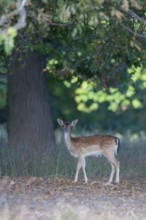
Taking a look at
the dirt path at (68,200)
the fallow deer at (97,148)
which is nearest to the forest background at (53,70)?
the fallow deer at (97,148)

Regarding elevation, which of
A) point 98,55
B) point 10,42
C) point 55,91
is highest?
point 55,91

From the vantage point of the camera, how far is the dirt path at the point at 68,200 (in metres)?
10.2

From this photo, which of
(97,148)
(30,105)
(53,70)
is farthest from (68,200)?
(30,105)

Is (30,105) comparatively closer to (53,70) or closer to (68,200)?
(53,70)

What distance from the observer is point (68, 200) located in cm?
1209

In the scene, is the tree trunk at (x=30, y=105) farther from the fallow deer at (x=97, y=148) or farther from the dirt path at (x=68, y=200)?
the dirt path at (x=68, y=200)

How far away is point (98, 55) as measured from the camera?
14.0 m

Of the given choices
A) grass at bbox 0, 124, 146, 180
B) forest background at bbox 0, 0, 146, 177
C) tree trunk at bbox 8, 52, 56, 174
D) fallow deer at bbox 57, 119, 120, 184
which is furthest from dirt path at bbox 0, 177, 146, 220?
tree trunk at bbox 8, 52, 56, 174

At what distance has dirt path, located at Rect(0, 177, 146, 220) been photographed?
33.4 ft

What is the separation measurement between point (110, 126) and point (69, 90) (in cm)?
264

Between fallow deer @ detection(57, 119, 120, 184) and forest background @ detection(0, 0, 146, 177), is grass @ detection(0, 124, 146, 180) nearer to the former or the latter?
forest background @ detection(0, 0, 146, 177)

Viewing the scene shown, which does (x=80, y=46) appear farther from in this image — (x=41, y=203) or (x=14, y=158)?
(x=41, y=203)

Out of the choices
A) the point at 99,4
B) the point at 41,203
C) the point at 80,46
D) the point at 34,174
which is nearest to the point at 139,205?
the point at 41,203

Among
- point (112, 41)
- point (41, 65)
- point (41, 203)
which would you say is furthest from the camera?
point (41, 65)
